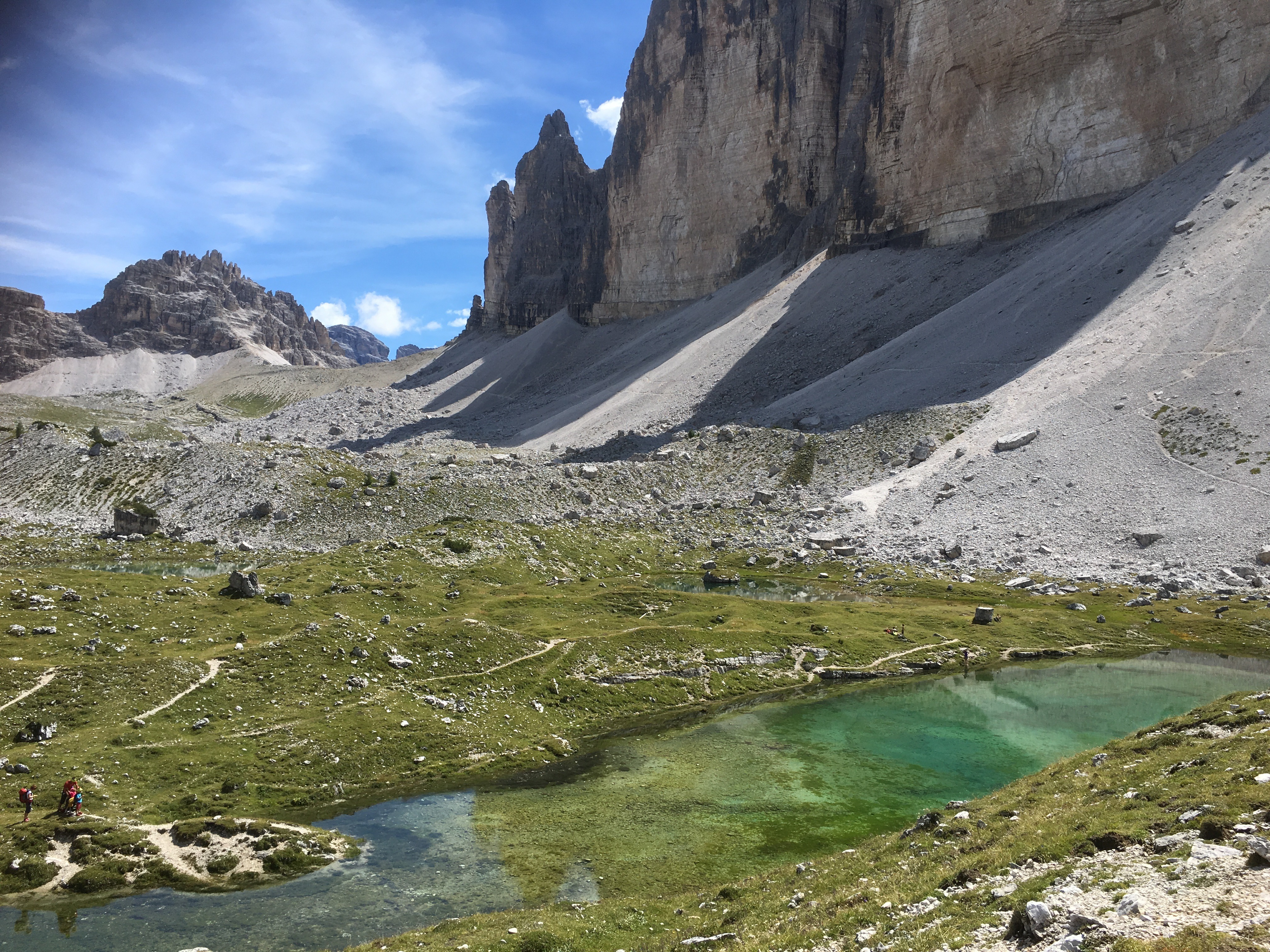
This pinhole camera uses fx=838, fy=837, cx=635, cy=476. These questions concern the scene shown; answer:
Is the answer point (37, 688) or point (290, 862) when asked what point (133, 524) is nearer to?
point (37, 688)

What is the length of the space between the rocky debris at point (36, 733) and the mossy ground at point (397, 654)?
0.99 feet

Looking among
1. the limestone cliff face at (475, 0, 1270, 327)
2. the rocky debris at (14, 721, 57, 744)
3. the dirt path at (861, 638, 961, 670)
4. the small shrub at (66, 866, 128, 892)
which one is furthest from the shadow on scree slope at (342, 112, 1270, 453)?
the small shrub at (66, 866, 128, 892)

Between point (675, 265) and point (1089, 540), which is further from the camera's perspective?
point (675, 265)

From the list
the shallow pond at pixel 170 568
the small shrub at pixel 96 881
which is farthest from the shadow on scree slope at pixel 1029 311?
the small shrub at pixel 96 881

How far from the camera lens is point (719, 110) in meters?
171

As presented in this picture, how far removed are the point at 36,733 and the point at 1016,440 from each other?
2900 inches

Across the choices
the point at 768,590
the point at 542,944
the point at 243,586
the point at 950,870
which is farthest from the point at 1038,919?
the point at 768,590

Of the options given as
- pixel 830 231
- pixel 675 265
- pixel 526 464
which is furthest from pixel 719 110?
pixel 526 464

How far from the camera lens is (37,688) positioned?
32719mm

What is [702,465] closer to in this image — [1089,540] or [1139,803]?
[1089,540]

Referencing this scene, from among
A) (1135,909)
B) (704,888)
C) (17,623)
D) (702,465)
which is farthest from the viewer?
(702,465)

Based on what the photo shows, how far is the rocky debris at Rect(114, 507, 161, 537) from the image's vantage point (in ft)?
239

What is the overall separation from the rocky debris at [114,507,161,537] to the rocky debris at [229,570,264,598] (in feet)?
107

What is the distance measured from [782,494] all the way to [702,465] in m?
11.4
